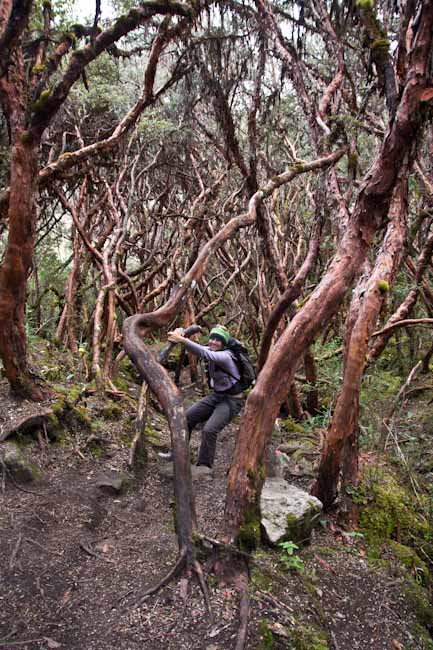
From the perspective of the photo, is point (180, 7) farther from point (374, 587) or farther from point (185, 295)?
point (374, 587)

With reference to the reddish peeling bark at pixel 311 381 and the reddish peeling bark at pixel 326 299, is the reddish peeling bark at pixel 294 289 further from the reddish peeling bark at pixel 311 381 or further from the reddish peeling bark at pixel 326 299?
the reddish peeling bark at pixel 311 381

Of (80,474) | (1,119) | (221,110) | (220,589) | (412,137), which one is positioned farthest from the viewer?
(221,110)

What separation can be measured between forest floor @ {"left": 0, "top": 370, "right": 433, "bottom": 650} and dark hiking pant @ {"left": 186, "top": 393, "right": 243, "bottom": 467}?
1.28ft

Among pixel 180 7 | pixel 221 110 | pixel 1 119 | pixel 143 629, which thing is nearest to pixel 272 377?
pixel 143 629

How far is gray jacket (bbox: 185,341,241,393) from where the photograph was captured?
509 centimetres

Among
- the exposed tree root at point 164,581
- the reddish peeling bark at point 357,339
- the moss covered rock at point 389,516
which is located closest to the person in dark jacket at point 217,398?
the reddish peeling bark at point 357,339

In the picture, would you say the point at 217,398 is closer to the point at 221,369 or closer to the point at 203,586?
the point at 221,369

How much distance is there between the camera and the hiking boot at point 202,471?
5570 millimetres

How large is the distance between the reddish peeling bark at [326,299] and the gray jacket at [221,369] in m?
1.23

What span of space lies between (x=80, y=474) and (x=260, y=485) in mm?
2478

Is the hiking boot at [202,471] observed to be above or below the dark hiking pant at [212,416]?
below

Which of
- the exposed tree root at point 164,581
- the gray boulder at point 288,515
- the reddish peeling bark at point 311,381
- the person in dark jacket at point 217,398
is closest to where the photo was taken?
the exposed tree root at point 164,581

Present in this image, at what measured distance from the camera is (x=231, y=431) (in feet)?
28.3

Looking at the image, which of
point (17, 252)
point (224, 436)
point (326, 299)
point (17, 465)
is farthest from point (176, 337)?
point (224, 436)
